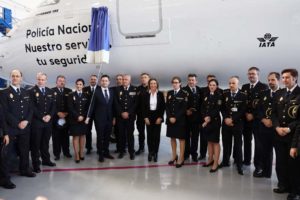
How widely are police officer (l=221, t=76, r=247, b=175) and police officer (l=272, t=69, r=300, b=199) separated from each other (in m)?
0.79

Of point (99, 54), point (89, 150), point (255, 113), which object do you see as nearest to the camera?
point (255, 113)

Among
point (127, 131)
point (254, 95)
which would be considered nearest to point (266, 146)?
point (254, 95)

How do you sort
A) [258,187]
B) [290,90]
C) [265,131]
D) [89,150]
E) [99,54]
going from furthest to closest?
[89,150] → [99,54] → [265,131] → [258,187] → [290,90]

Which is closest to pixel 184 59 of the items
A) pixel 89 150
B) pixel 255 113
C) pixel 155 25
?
pixel 155 25

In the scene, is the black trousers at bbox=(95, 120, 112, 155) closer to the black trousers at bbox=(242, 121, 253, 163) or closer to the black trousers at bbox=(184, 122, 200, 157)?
the black trousers at bbox=(184, 122, 200, 157)

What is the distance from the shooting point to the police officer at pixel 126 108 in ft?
18.1

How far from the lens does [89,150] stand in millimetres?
6113

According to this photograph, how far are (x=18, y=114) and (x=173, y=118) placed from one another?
8.07 feet

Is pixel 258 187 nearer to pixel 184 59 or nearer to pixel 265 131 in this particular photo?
pixel 265 131

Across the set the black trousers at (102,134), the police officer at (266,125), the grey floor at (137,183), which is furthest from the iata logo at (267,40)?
the black trousers at (102,134)

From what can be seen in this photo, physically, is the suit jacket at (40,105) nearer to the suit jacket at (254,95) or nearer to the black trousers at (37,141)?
the black trousers at (37,141)

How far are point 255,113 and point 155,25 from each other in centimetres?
218

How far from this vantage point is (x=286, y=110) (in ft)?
11.9

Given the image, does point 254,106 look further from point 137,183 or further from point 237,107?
point 137,183
